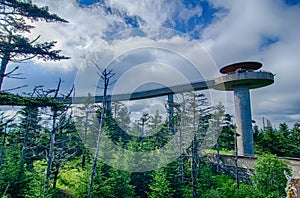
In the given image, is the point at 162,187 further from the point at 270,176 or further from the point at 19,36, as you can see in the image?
the point at 19,36

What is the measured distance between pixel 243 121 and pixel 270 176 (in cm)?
1024

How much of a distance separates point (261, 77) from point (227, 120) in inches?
206

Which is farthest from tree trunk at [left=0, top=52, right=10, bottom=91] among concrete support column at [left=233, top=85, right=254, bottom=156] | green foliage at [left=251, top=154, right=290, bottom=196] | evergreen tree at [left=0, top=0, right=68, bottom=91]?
concrete support column at [left=233, top=85, right=254, bottom=156]

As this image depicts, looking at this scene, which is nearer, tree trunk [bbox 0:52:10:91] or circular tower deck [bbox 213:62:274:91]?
tree trunk [bbox 0:52:10:91]

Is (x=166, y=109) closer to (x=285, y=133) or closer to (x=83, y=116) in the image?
(x=83, y=116)

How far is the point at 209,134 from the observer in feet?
59.1

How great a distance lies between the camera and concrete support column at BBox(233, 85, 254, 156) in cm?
1880

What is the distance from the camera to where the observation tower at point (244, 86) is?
18953 millimetres

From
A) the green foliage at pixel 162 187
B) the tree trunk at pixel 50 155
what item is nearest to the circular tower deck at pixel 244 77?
the green foliage at pixel 162 187

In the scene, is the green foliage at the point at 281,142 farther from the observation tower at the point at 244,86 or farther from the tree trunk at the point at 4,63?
the tree trunk at the point at 4,63

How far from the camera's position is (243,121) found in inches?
760

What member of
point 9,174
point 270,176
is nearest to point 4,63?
point 9,174

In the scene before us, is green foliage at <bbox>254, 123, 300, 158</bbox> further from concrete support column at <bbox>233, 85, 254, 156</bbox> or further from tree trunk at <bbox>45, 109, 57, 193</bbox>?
tree trunk at <bbox>45, 109, 57, 193</bbox>

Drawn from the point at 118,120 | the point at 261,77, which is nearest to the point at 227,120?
the point at 261,77
